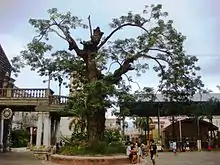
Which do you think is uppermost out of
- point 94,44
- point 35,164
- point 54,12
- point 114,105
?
point 54,12

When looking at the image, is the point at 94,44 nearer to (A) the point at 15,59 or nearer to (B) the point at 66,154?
(A) the point at 15,59

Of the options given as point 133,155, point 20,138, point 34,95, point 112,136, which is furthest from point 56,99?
point 20,138

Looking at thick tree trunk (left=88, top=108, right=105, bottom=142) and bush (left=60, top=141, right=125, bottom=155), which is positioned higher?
thick tree trunk (left=88, top=108, right=105, bottom=142)

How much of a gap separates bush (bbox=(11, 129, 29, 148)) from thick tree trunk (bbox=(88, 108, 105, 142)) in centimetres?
3112

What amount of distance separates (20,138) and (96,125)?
34110mm

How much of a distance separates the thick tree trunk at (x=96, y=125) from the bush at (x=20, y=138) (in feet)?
102

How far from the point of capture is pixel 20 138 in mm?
52688

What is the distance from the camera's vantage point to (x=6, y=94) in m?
30.9

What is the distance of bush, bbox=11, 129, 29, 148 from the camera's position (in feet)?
166

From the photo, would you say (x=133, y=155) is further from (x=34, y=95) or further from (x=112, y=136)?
(x=34, y=95)

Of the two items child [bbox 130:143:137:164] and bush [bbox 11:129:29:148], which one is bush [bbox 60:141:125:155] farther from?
bush [bbox 11:129:29:148]

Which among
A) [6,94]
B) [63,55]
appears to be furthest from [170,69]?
[6,94]

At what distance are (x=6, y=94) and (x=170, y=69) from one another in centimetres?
1518

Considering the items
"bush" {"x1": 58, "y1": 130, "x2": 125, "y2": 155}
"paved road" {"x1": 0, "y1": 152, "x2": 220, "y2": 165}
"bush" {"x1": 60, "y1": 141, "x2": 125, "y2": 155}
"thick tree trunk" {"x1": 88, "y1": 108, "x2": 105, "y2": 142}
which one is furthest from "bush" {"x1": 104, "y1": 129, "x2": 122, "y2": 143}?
"paved road" {"x1": 0, "y1": 152, "x2": 220, "y2": 165}
